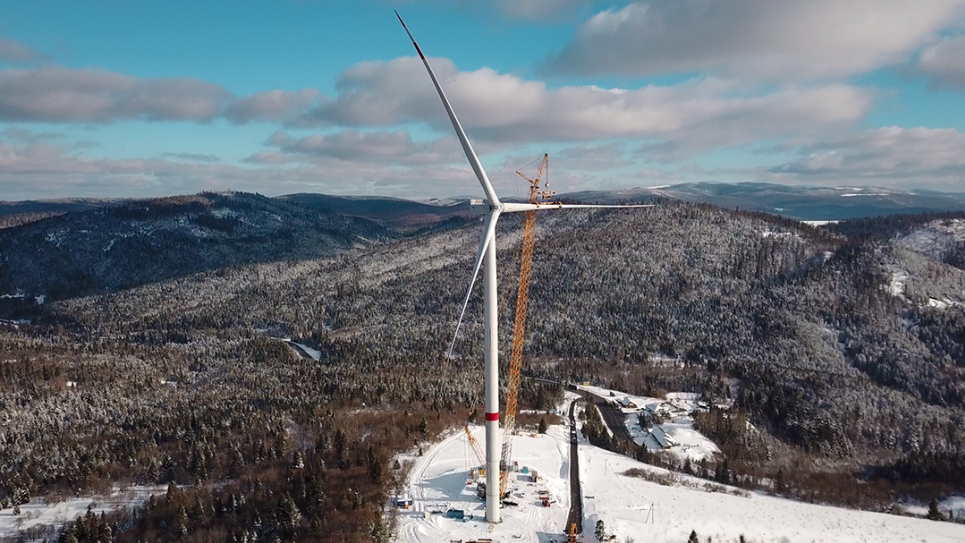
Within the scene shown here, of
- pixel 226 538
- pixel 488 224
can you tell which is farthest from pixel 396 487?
pixel 488 224

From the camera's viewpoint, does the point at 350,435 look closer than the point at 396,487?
No

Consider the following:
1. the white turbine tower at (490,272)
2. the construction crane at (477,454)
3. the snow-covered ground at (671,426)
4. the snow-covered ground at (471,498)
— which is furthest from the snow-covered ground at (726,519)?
the snow-covered ground at (671,426)

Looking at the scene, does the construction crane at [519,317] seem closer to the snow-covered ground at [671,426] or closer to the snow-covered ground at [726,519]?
the snow-covered ground at [726,519]

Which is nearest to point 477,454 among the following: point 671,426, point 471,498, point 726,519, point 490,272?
point 471,498

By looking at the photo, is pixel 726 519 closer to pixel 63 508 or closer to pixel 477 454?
pixel 477 454

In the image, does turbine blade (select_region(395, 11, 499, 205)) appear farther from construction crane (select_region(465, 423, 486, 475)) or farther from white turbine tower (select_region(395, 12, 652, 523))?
construction crane (select_region(465, 423, 486, 475))

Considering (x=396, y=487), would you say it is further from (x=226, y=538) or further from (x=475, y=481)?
(x=226, y=538)
